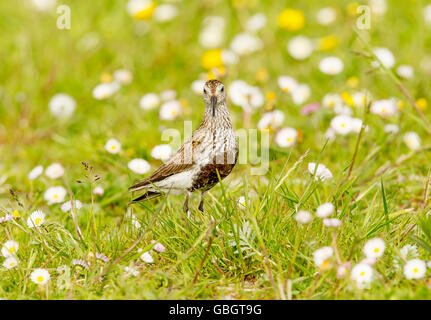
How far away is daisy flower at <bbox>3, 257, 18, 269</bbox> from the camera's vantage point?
3.43 metres

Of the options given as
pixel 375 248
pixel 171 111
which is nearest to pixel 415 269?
pixel 375 248

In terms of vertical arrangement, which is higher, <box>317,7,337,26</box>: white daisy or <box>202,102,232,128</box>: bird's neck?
<box>317,7,337,26</box>: white daisy

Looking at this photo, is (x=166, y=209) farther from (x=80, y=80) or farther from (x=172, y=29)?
(x=172, y=29)

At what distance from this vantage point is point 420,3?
7512 mm

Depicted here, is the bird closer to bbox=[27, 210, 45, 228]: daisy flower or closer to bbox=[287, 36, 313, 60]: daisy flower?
bbox=[27, 210, 45, 228]: daisy flower

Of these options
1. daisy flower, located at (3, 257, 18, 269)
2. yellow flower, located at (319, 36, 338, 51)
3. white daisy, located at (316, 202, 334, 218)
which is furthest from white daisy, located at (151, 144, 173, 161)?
yellow flower, located at (319, 36, 338, 51)

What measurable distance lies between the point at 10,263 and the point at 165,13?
15.6 ft

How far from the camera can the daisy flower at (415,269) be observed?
3047mm

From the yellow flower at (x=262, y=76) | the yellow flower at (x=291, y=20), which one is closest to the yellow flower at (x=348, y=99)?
the yellow flower at (x=262, y=76)

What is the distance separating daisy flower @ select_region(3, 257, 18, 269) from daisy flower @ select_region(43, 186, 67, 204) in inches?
40.7

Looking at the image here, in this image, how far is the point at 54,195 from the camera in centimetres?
453

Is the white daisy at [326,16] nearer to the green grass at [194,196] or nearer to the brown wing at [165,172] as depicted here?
the green grass at [194,196]

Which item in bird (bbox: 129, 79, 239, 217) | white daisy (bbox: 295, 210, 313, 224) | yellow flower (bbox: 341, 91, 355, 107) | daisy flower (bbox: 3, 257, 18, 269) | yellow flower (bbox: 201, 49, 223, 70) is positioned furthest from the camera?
yellow flower (bbox: 201, 49, 223, 70)

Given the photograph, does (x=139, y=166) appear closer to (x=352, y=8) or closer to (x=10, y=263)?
(x=10, y=263)
